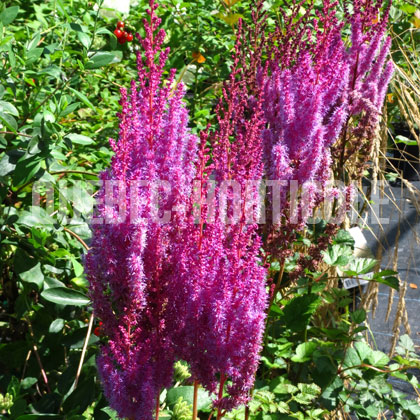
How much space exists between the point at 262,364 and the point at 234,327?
3.23 feet

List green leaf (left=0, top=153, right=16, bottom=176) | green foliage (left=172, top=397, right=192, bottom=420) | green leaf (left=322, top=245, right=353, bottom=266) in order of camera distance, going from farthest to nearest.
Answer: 1. green leaf (left=322, top=245, right=353, bottom=266)
2. green leaf (left=0, top=153, right=16, bottom=176)
3. green foliage (left=172, top=397, right=192, bottom=420)

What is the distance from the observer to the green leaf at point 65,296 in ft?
4.67

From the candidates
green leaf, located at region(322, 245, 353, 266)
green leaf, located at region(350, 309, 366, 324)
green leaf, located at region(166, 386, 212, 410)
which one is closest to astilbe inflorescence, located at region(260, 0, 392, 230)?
green leaf, located at region(322, 245, 353, 266)

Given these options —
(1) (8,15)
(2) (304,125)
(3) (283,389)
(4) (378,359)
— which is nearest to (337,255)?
(4) (378,359)

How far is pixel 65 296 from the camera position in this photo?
1.45 meters

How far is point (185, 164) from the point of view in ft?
3.77

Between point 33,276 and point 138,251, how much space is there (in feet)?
1.88

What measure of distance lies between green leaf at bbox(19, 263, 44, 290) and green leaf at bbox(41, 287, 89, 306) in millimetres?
52

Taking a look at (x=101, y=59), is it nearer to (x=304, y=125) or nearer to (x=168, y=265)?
(x=304, y=125)

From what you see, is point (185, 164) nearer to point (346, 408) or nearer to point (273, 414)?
point (273, 414)

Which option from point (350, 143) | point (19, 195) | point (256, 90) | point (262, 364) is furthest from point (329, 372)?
point (19, 195)

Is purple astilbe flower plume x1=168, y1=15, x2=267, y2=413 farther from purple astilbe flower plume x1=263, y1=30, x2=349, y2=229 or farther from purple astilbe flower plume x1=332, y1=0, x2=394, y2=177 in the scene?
purple astilbe flower plume x1=332, y1=0, x2=394, y2=177

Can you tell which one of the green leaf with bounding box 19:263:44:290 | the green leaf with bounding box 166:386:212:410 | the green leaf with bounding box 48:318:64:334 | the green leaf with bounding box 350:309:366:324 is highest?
the green leaf with bounding box 19:263:44:290

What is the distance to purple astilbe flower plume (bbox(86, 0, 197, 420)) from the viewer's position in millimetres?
1019
